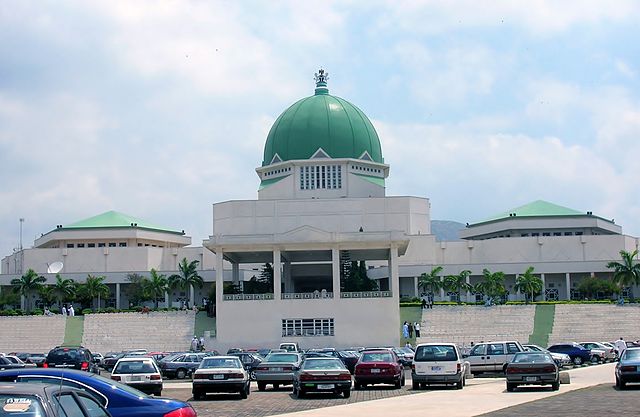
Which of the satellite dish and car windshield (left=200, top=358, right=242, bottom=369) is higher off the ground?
the satellite dish

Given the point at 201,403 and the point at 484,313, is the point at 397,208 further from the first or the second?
the point at 201,403

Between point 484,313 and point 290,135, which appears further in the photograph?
point 290,135

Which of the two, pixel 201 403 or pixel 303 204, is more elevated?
pixel 303 204

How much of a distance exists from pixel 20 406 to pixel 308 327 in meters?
55.3

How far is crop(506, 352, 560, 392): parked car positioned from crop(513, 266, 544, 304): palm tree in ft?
170

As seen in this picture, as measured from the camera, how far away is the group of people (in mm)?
63312

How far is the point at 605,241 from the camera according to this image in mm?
89812

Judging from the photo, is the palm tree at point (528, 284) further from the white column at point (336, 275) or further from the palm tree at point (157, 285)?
the palm tree at point (157, 285)

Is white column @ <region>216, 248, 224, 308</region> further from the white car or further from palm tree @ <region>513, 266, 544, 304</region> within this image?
the white car

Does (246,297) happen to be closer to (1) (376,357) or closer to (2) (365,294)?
(2) (365,294)

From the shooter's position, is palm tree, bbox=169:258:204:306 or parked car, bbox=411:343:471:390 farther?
palm tree, bbox=169:258:204:306

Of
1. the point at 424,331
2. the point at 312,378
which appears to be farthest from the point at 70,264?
the point at 312,378

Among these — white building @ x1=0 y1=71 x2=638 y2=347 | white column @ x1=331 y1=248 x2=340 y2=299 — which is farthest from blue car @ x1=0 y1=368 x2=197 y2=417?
white building @ x1=0 y1=71 x2=638 y2=347

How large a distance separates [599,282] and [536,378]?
56.5 meters
